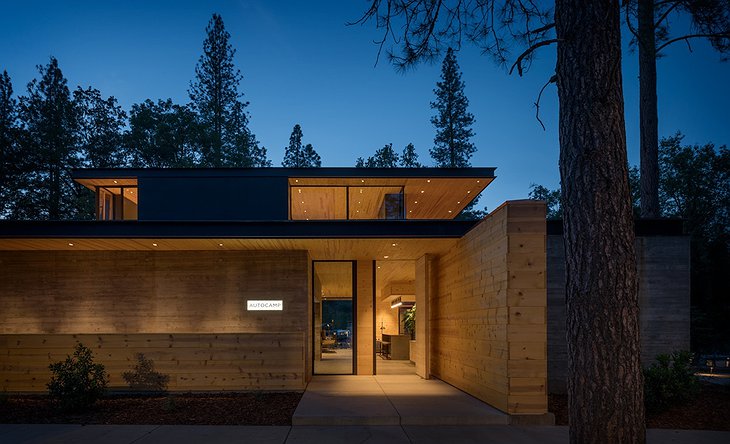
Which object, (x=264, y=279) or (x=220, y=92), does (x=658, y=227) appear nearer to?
(x=264, y=279)

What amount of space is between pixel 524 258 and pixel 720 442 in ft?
11.3

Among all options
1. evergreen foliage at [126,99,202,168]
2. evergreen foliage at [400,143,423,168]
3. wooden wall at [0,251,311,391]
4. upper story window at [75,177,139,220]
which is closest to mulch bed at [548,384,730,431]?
wooden wall at [0,251,311,391]

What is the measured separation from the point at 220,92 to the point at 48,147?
35.6ft

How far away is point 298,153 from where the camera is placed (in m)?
42.6

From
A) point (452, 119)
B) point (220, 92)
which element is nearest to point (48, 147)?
point (220, 92)

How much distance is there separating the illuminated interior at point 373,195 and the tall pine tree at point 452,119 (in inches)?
735

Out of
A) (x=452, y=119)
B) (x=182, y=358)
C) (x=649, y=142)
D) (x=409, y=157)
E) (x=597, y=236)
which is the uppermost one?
(x=452, y=119)

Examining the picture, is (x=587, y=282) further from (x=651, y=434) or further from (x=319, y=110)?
(x=319, y=110)

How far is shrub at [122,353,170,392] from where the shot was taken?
10.4m

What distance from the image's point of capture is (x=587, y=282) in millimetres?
3443

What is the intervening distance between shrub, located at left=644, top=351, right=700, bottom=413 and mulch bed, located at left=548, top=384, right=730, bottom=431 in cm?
16

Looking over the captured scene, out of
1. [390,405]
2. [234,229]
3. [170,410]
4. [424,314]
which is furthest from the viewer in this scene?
[424,314]

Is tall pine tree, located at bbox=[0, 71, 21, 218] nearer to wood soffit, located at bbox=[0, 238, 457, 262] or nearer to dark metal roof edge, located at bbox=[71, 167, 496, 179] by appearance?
dark metal roof edge, located at bbox=[71, 167, 496, 179]

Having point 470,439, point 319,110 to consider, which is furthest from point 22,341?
point 319,110
